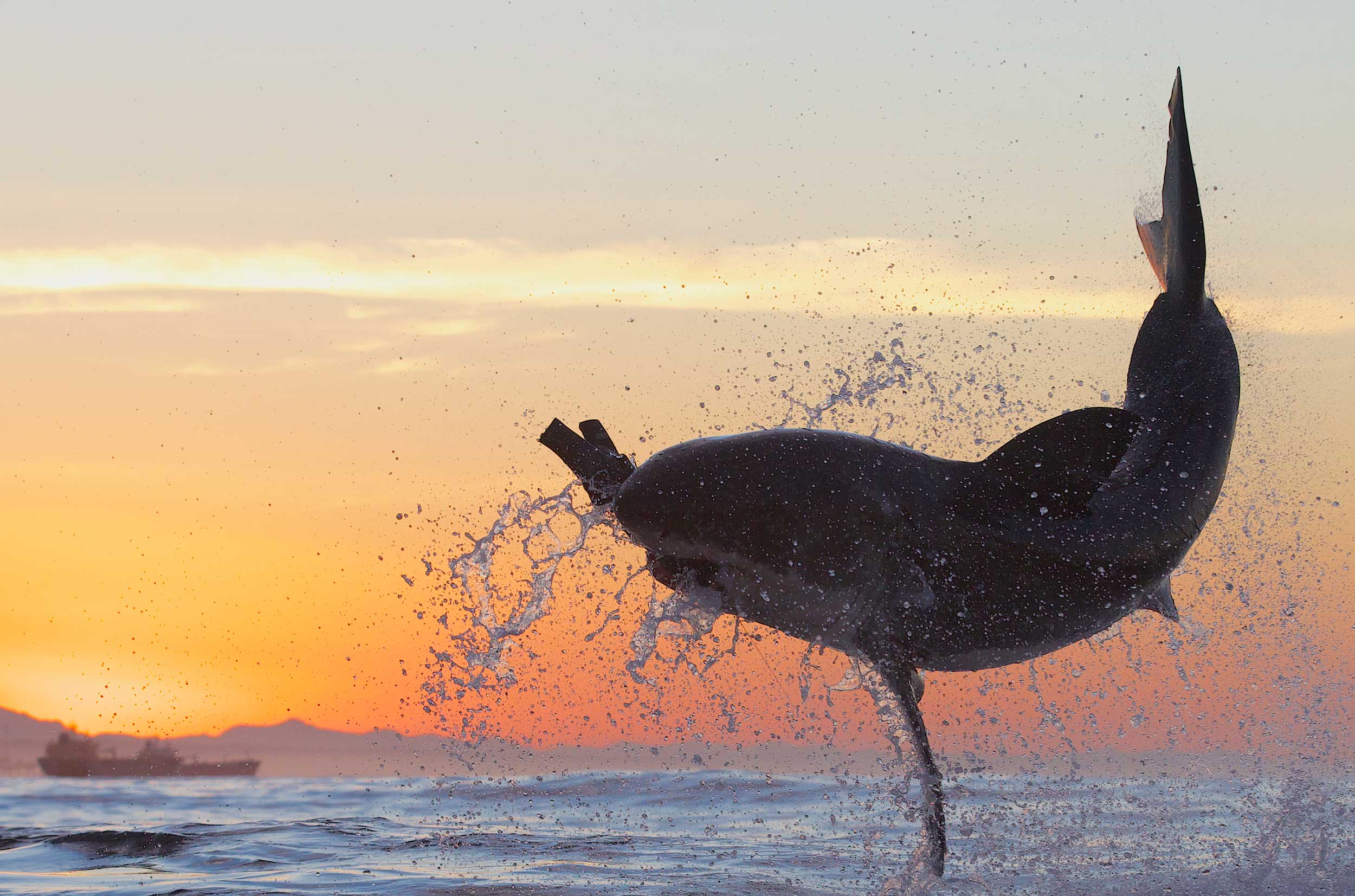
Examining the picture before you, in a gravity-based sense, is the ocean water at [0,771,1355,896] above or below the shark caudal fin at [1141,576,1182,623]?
below

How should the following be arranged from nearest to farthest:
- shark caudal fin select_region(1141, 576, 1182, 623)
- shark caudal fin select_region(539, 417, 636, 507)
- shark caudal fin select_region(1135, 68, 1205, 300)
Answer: shark caudal fin select_region(539, 417, 636, 507), shark caudal fin select_region(1141, 576, 1182, 623), shark caudal fin select_region(1135, 68, 1205, 300)

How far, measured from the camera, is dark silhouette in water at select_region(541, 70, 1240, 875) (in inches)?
295

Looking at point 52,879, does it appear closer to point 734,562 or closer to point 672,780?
point 734,562

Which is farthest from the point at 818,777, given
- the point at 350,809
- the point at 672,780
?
the point at 350,809

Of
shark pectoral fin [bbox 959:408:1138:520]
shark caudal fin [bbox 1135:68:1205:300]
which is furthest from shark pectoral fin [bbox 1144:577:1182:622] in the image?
shark caudal fin [bbox 1135:68:1205:300]

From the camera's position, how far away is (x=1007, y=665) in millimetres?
8438

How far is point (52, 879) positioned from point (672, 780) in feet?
40.8

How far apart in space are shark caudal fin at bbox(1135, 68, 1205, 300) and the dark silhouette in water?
4.48 feet

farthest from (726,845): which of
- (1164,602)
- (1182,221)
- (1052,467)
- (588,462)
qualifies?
(1182,221)

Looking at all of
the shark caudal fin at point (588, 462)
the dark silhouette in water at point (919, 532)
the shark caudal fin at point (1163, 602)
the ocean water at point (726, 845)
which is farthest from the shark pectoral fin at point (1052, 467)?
the shark caudal fin at point (588, 462)

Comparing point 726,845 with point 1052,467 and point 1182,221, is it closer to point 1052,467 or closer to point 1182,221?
point 1052,467

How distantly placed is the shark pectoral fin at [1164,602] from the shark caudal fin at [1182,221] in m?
2.29

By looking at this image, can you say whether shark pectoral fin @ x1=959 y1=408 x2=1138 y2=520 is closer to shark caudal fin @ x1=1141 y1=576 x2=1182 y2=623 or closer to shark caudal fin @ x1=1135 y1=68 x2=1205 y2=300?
shark caudal fin @ x1=1141 y1=576 x2=1182 y2=623

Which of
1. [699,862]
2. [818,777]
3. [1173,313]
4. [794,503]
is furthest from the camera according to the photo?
[818,777]
